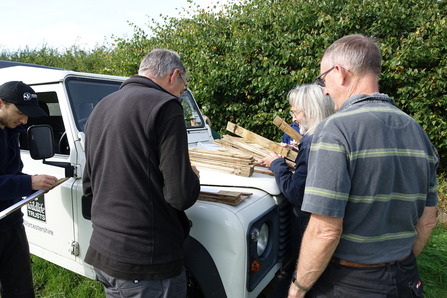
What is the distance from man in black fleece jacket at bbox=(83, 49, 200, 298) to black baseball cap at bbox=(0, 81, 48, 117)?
93 cm

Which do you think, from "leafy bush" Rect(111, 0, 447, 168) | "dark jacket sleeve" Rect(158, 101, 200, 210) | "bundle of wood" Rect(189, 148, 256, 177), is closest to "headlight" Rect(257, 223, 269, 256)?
"bundle of wood" Rect(189, 148, 256, 177)

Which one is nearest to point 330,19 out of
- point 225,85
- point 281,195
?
point 225,85

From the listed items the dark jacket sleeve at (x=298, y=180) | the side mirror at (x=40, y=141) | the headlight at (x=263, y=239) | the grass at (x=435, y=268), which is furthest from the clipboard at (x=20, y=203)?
the grass at (x=435, y=268)

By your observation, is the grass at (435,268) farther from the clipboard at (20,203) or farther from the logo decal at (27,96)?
the logo decal at (27,96)

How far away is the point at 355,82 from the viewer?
1435mm

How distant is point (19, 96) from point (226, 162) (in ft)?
4.94

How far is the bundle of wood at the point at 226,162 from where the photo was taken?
2.34 m

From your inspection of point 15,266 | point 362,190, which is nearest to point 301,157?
point 362,190

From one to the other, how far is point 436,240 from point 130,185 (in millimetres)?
4318

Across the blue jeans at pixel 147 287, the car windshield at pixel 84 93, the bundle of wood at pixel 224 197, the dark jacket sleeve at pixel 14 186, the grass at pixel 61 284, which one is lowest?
the grass at pixel 61 284

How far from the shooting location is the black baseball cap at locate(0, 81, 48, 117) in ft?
6.92

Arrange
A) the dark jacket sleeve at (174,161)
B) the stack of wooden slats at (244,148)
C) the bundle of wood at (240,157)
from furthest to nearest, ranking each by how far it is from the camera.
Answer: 1. the stack of wooden slats at (244,148)
2. the bundle of wood at (240,157)
3. the dark jacket sleeve at (174,161)

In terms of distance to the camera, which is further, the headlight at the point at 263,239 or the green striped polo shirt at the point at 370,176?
the headlight at the point at 263,239

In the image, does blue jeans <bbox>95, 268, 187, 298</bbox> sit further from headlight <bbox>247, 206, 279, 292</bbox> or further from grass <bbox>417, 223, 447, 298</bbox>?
grass <bbox>417, 223, 447, 298</bbox>
